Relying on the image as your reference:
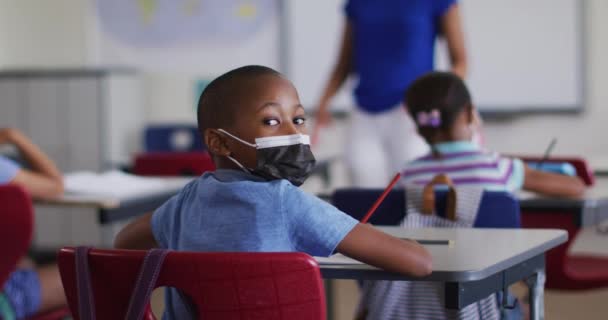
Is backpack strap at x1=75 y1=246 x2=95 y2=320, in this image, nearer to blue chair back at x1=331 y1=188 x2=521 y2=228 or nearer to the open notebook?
blue chair back at x1=331 y1=188 x2=521 y2=228

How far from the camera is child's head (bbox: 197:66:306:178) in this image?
1.82 metres

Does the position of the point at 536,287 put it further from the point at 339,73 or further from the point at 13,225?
the point at 339,73

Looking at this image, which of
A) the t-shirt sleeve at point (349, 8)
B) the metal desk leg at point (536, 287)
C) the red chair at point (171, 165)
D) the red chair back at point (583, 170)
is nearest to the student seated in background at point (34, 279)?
the red chair at point (171, 165)

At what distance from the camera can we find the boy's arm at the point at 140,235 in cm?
204

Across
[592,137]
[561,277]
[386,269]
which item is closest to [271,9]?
[592,137]

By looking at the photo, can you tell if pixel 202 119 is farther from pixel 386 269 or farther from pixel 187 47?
pixel 187 47

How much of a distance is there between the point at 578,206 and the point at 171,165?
1.84 metres

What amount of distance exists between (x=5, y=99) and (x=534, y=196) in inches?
176

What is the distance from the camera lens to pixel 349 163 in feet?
12.9

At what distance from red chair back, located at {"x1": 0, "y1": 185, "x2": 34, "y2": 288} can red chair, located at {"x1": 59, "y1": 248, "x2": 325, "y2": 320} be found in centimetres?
132

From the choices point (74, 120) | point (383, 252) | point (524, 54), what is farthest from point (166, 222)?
point (74, 120)

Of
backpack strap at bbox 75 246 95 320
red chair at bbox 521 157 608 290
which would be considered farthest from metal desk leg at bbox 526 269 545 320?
red chair at bbox 521 157 608 290

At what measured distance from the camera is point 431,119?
293cm

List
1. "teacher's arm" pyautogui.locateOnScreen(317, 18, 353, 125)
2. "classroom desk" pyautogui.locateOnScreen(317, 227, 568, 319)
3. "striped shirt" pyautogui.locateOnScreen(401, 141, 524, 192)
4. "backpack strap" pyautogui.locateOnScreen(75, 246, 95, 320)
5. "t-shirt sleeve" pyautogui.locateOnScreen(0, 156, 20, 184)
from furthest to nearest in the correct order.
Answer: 1. "teacher's arm" pyautogui.locateOnScreen(317, 18, 353, 125)
2. "t-shirt sleeve" pyautogui.locateOnScreen(0, 156, 20, 184)
3. "striped shirt" pyautogui.locateOnScreen(401, 141, 524, 192)
4. "classroom desk" pyautogui.locateOnScreen(317, 227, 568, 319)
5. "backpack strap" pyautogui.locateOnScreen(75, 246, 95, 320)
